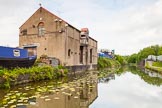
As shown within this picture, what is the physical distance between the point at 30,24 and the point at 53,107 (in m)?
24.1

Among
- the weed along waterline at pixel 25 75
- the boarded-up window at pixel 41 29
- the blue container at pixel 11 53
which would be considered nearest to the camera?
the weed along waterline at pixel 25 75

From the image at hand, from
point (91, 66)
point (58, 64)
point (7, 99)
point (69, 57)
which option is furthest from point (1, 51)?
point (91, 66)

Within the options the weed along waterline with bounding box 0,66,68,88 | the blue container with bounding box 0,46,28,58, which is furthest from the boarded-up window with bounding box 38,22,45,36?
the blue container with bounding box 0,46,28,58

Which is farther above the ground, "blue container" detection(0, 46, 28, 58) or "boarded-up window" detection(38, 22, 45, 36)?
"boarded-up window" detection(38, 22, 45, 36)

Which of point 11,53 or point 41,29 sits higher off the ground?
point 41,29

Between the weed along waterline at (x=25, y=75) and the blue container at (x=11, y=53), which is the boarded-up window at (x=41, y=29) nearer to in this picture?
the weed along waterline at (x=25, y=75)

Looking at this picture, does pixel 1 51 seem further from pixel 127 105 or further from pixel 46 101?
pixel 127 105

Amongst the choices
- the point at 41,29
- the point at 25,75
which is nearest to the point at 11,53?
the point at 25,75

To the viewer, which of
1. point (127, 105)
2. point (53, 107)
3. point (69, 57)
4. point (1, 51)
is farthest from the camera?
point (69, 57)

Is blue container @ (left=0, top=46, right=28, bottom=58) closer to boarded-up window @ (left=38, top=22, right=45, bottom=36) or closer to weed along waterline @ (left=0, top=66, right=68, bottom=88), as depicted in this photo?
weed along waterline @ (left=0, top=66, right=68, bottom=88)

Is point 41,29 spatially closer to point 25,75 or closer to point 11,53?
point 11,53

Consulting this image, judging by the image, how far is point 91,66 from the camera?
46312mm

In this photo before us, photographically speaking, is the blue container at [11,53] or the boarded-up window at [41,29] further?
the boarded-up window at [41,29]

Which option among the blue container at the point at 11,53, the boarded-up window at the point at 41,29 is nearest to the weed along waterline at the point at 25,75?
the blue container at the point at 11,53
